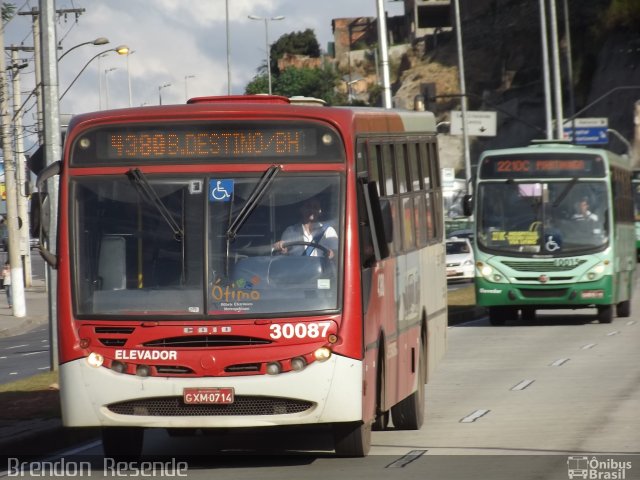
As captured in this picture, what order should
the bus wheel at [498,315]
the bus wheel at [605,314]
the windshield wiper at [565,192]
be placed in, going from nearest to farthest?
the windshield wiper at [565,192]
the bus wheel at [605,314]
the bus wheel at [498,315]

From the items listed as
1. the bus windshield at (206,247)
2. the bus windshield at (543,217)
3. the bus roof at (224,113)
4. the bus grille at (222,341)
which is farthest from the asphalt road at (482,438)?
the bus windshield at (543,217)

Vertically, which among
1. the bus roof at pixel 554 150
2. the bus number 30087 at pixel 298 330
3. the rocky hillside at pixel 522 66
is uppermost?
the rocky hillside at pixel 522 66

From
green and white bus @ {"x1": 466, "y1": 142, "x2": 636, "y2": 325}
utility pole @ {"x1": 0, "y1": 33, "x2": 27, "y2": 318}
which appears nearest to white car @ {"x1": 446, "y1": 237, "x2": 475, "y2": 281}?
utility pole @ {"x1": 0, "y1": 33, "x2": 27, "y2": 318}

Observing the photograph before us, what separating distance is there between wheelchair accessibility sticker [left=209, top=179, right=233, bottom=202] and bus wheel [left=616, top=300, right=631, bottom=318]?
20.8 m

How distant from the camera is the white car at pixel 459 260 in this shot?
50.8m

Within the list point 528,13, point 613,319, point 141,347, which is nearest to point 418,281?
point 141,347

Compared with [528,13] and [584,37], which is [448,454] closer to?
[584,37]

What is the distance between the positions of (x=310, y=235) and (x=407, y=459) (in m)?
1.79

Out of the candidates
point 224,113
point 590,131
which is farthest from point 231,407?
point 590,131

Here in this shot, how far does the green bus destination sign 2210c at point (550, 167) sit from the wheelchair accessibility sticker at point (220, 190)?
18384 mm

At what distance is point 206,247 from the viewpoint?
11.5 m

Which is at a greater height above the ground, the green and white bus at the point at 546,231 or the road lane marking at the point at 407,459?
the green and white bus at the point at 546,231

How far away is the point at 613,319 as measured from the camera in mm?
30812

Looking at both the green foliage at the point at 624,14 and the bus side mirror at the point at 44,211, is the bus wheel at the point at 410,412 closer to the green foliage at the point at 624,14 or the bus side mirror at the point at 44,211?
the bus side mirror at the point at 44,211
